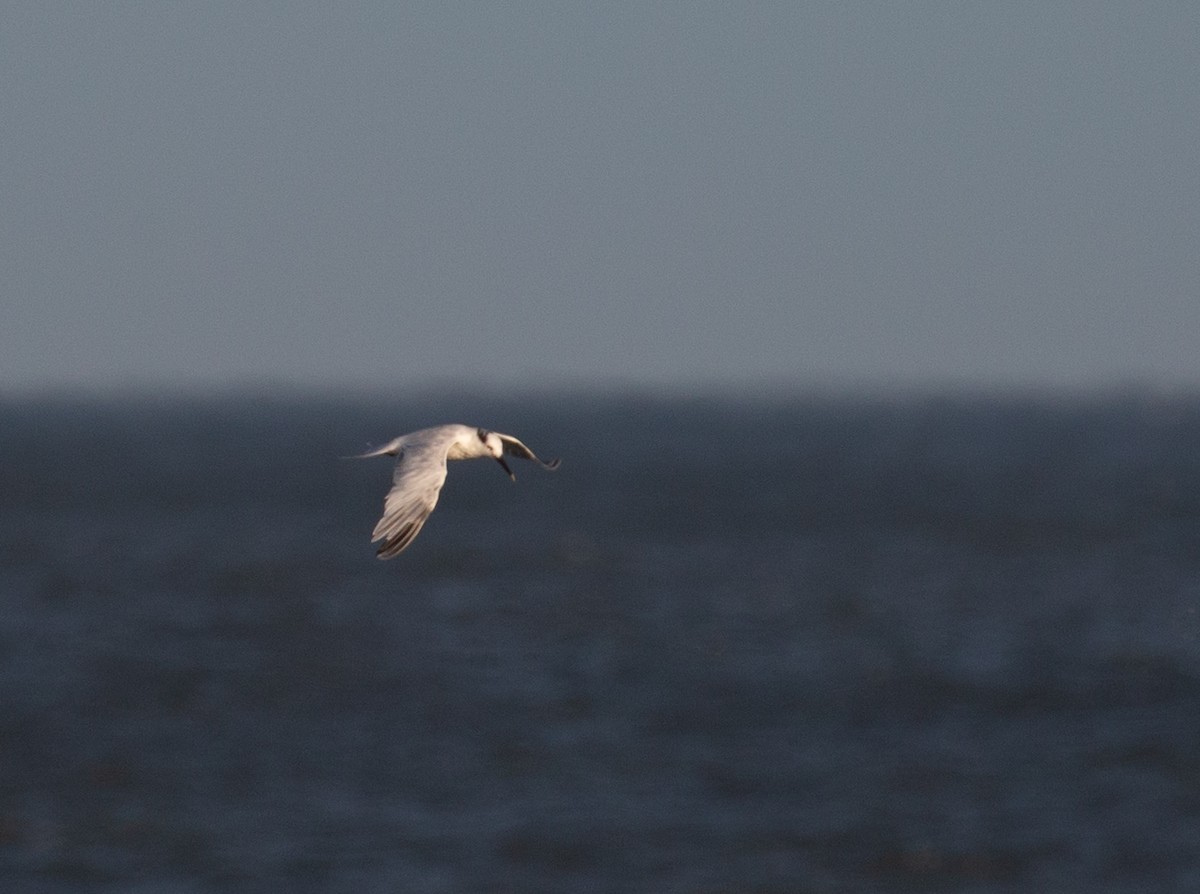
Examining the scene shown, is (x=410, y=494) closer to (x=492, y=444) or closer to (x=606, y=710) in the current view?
(x=492, y=444)

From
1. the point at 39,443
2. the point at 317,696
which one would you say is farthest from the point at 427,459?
the point at 39,443

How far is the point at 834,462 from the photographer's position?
106m

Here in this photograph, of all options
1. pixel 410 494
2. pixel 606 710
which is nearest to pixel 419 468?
pixel 410 494

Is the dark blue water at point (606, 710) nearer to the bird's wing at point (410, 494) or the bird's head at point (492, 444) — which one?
the bird's head at point (492, 444)

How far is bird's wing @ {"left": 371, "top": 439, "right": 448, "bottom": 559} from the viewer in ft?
28.8

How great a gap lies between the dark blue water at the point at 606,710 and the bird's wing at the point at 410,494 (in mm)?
11792

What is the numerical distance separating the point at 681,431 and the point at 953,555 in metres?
126

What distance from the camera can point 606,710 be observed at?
28734 mm

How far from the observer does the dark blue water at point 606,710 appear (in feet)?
72.5

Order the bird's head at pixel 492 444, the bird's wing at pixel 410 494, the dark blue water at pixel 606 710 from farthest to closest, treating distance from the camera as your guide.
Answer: the dark blue water at pixel 606 710 < the bird's head at pixel 492 444 < the bird's wing at pixel 410 494

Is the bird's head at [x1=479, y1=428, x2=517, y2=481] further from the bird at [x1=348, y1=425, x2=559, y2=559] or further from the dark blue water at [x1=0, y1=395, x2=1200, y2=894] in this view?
the dark blue water at [x1=0, y1=395, x2=1200, y2=894]

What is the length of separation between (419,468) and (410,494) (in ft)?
A: 1.17

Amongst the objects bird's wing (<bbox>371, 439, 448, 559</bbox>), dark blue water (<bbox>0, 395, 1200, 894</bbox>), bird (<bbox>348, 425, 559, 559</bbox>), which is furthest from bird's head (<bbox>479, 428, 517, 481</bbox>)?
dark blue water (<bbox>0, 395, 1200, 894</bbox>)

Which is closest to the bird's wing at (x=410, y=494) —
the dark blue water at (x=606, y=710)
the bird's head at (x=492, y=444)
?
the bird's head at (x=492, y=444)
